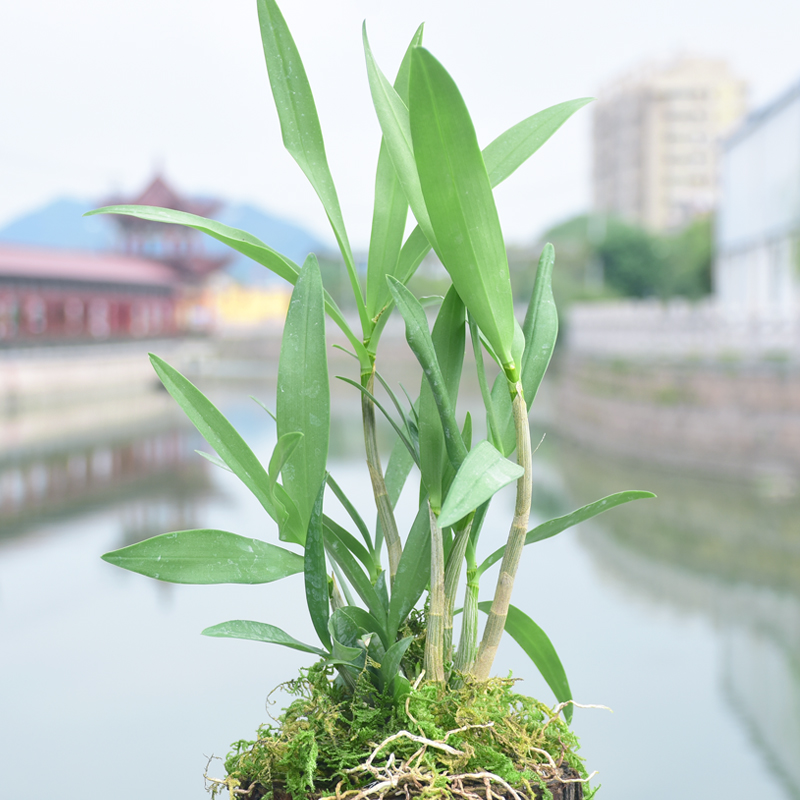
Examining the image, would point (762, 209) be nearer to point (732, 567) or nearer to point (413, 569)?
point (732, 567)

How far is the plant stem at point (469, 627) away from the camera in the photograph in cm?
65

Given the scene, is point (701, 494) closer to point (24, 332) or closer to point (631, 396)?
point (631, 396)

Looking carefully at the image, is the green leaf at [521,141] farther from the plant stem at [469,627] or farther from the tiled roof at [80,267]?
the tiled roof at [80,267]

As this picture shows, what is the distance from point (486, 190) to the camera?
550mm

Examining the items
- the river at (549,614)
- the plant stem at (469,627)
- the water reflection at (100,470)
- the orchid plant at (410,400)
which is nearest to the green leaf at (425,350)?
the orchid plant at (410,400)

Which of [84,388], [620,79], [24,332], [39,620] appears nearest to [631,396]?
[39,620]

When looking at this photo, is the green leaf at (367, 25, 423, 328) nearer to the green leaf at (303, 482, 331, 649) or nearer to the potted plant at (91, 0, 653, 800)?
the potted plant at (91, 0, 653, 800)

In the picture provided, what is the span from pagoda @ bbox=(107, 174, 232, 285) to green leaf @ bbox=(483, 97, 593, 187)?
13.1 meters

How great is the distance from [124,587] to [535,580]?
5.63ft

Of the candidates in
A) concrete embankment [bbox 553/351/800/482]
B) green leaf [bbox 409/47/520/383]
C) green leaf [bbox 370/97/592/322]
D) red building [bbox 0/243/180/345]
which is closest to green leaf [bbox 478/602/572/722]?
green leaf [bbox 409/47/520/383]

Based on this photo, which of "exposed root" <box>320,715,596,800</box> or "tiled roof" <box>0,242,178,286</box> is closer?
"exposed root" <box>320,715,596,800</box>

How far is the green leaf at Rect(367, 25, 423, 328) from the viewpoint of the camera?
2.23ft

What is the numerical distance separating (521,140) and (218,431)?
0.32m

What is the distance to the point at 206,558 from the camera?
591 mm
